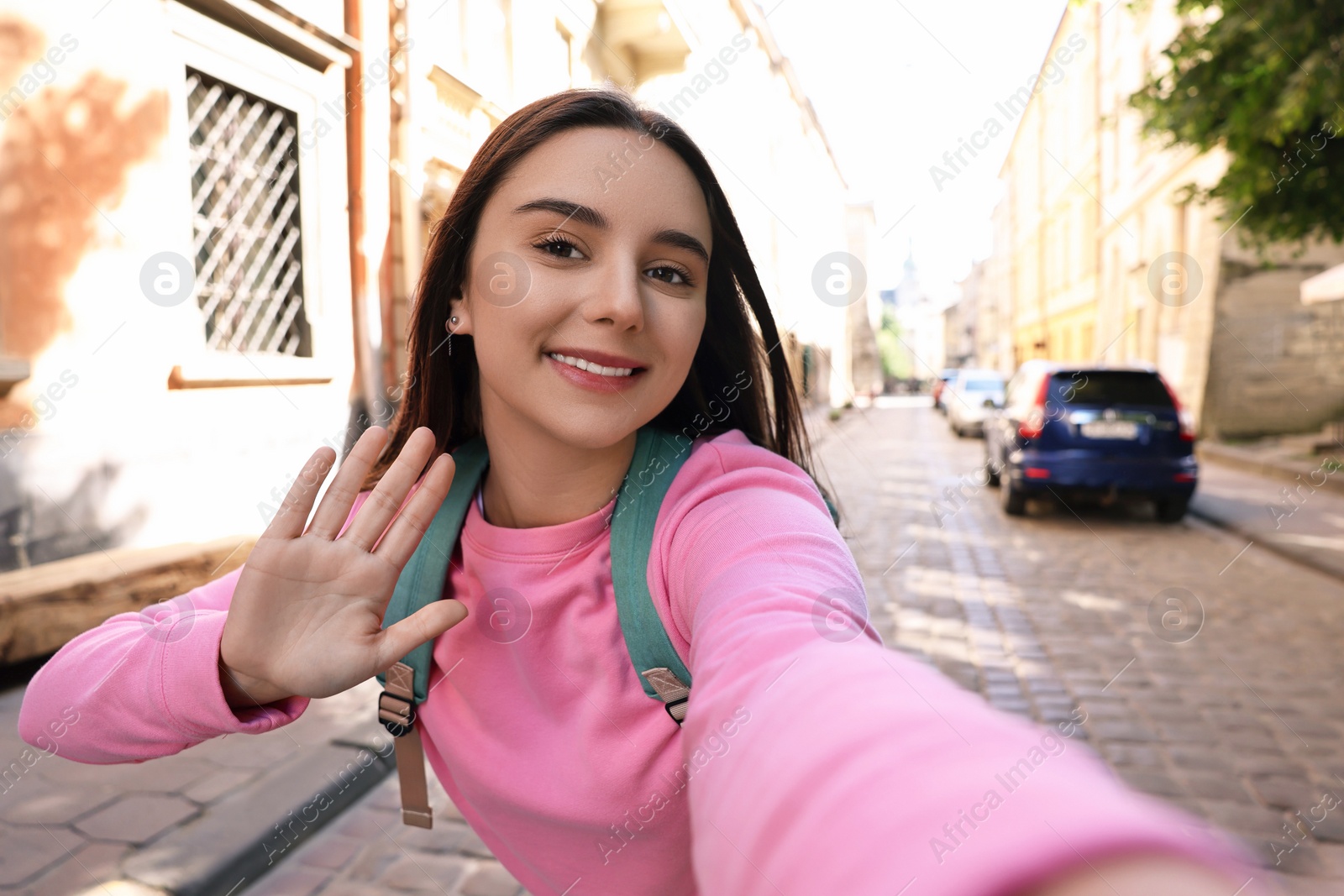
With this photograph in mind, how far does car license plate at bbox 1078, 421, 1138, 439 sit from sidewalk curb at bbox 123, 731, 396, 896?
25.3 ft

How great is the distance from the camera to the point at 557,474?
1.50 meters

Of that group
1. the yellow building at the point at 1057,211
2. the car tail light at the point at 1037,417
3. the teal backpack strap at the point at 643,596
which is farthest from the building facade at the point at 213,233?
the yellow building at the point at 1057,211

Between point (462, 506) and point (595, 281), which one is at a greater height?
point (595, 281)

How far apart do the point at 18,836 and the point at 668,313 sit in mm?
3117

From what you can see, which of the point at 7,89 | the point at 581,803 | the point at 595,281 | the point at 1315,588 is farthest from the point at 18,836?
the point at 1315,588

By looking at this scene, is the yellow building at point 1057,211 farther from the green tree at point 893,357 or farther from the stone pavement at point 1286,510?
the green tree at point 893,357

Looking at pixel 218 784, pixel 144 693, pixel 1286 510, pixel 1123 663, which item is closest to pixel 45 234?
pixel 218 784

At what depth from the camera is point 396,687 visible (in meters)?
1.43

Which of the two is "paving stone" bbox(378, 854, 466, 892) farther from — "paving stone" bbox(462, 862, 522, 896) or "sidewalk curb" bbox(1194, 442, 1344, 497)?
"sidewalk curb" bbox(1194, 442, 1344, 497)

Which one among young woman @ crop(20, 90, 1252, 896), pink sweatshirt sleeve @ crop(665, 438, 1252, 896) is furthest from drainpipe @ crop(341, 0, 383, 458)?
pink sweatshirt sleeve @ crop(665, 438, 1252, 896)

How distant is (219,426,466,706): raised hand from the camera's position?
1.17 m

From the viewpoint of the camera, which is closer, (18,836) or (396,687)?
→ (396,687)

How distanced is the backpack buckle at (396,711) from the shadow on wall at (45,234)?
432cm

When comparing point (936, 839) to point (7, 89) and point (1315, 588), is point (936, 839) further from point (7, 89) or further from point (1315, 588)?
point (1315, 588)
